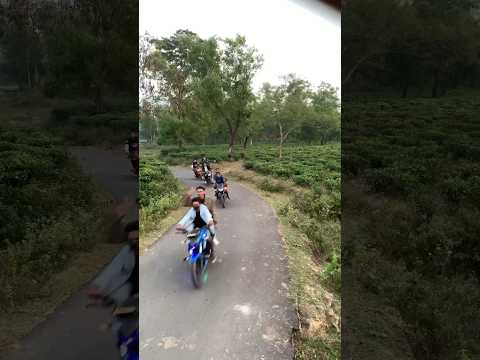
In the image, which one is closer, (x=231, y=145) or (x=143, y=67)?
(x=143, y=67)

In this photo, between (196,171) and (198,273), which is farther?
(196,171)

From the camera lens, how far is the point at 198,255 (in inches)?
162

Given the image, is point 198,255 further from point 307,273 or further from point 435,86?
point 435,86

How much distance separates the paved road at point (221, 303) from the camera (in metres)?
3.82

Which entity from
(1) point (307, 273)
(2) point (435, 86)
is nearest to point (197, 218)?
(1) point (307, 273)

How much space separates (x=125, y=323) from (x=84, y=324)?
40cm

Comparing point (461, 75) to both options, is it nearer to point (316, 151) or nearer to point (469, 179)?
point (469, 179)

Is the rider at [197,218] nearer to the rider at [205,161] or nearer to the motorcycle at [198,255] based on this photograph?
the motorcycle at [198,255]

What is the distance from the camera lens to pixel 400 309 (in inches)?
193

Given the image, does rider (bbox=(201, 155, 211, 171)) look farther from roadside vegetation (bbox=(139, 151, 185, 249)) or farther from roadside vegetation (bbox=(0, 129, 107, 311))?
roadside vegetation (bbox=(0, 129, 107, 311))

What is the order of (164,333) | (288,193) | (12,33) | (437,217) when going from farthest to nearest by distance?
(288,193)
(437,217)
(164,333)
(12,33)

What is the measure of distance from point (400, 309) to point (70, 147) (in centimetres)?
497

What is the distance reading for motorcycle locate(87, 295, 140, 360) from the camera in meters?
3.16

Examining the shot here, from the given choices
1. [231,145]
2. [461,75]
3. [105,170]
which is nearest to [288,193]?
[231,145]
